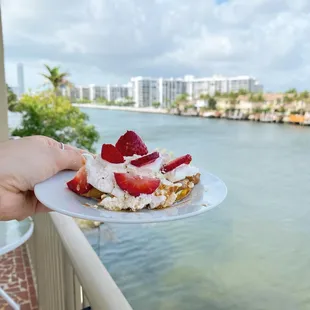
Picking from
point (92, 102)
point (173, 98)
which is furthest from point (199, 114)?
point (92, 102)

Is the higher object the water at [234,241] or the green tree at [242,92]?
the green tree at [242,92]

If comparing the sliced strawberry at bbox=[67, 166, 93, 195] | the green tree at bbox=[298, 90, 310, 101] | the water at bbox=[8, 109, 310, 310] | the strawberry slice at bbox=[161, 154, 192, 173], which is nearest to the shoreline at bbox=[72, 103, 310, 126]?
the water at bbox=[8, 109, 310, 310]

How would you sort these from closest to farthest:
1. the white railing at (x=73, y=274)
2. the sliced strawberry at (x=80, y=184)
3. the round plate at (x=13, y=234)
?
the sliced strawberry at (x=80, y=184) → the white railing at (x=73, y=274) → the round plate at (x=13, y=234)

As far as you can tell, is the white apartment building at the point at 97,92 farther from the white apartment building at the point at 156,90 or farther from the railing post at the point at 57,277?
the railing post at the point at 57,277

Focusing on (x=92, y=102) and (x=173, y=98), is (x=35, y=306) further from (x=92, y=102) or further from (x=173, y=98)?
(x=173, y=98)

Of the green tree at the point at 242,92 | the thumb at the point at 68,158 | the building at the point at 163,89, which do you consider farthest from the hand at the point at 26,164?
the building at the point at 163,89

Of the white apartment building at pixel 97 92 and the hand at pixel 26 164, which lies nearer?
the hand at pixel 26 164

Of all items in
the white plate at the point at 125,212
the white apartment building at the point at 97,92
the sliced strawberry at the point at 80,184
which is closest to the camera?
the white plate at the point at 125,212
